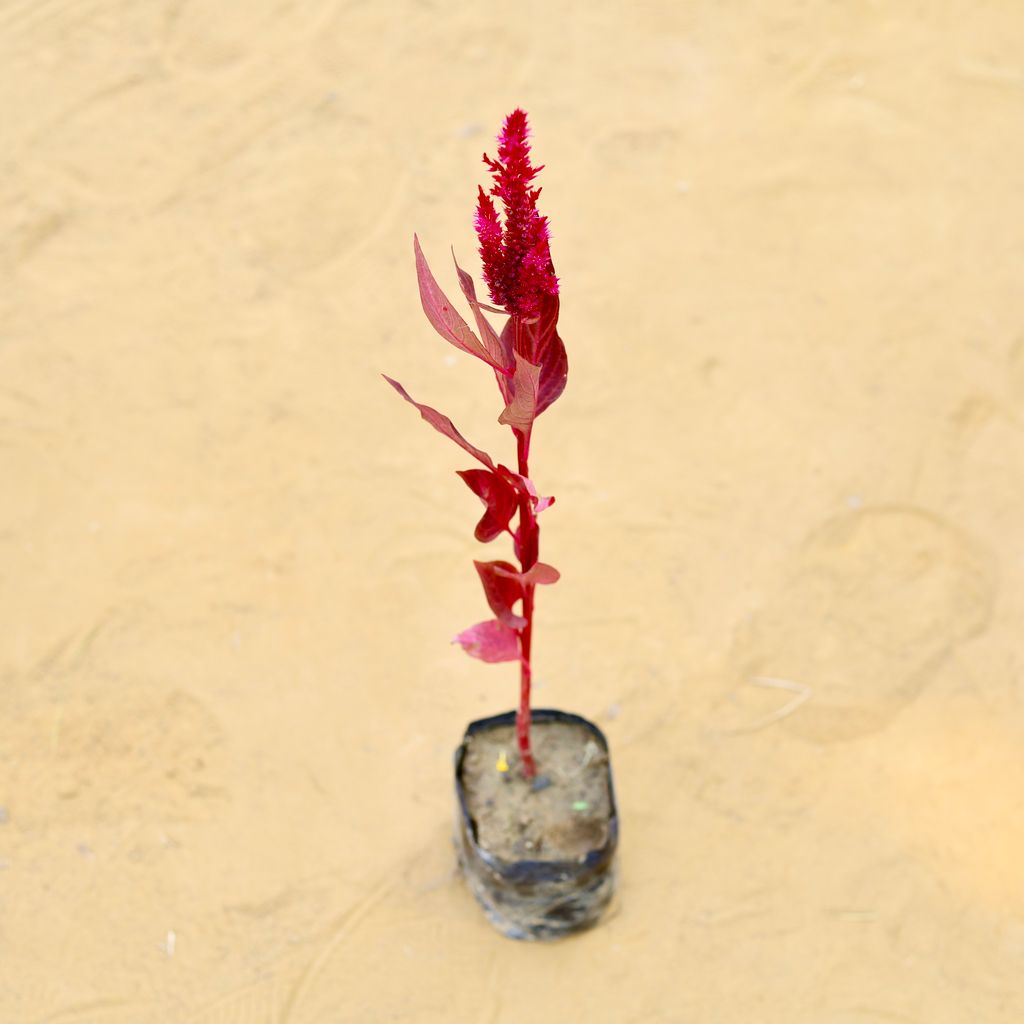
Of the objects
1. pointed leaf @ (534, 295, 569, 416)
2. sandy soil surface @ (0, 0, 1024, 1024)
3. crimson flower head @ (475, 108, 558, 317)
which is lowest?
sandy soil surface @ (0, 0, 1024, 1024)

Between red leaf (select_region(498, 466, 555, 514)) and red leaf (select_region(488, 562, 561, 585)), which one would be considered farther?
red leaf (select_region(488, 562, 561, 585))

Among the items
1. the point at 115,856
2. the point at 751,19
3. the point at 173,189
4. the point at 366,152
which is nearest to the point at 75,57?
the point at 173,189

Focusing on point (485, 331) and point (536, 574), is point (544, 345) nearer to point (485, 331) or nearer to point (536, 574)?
point (485, 331)

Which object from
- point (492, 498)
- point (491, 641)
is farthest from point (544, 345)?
point (491, 641)

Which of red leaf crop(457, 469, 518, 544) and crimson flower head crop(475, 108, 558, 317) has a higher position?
crimson flower head crop(475, 108, 558, 317)

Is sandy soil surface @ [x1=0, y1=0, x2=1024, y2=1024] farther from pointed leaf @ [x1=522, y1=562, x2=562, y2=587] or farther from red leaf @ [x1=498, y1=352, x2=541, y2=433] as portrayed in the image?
red leaf @ [x1=498, y1=352, x2=541, y2=433]

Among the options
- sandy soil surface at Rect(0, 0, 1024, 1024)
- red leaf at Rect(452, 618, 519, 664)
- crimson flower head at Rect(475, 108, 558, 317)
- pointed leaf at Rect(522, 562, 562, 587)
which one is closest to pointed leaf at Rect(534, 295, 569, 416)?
crimson flower head at Rect(475, 108, 558, 317)

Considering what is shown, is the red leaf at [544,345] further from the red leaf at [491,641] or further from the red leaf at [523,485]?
the red leaf at [491,641]
